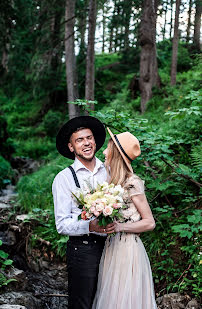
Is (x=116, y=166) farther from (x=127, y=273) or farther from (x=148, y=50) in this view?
(x=148, y=50)

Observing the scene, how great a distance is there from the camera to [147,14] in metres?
11.2

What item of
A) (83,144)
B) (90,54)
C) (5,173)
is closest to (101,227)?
(83,144)

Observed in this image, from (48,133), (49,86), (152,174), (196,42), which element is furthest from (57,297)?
(196,42)

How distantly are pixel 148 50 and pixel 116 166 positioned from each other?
10599mm

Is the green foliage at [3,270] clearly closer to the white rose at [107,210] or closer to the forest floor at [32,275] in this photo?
the forest floor at [32,275]

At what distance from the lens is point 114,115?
4797mm

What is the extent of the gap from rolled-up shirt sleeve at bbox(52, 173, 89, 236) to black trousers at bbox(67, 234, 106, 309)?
0.22 meters

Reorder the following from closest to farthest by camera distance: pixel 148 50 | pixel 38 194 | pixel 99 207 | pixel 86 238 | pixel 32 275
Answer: pixel 99 207 → pixel 86 238 → pixel 32 275 → pixel 38 194 → pixel 148 50

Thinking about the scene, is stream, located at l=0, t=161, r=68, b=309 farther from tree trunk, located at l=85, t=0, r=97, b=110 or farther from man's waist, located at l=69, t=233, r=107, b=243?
tree trunk, located at l=85, t=0, r=97, b=110

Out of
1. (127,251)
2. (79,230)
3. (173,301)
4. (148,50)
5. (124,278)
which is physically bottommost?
(173,301)

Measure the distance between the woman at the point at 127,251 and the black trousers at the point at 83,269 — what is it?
0.23ft

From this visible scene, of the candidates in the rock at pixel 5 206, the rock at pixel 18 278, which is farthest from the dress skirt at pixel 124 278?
the rock at pixel 5 206

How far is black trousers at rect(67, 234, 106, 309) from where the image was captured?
2906 mm

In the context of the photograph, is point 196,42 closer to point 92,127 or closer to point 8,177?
point 8,177
